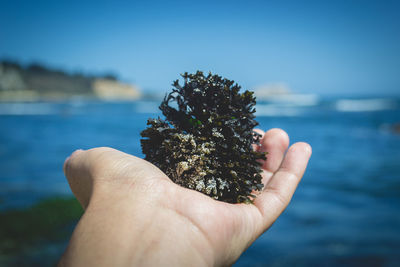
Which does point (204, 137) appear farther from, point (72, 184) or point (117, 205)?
point (72, 184)

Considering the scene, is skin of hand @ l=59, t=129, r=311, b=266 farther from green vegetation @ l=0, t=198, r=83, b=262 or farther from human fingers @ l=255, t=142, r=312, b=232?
green vegetation @ l=0, t=198, r=83, b=262

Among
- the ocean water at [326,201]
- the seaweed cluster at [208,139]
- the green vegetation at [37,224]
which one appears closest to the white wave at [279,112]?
the ocean water at [326,201]

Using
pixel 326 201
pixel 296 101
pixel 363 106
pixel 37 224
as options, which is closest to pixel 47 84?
pixel 296 101

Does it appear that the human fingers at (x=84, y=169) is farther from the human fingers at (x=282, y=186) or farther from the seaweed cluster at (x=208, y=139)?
the human fingers at (x=282, y=186)

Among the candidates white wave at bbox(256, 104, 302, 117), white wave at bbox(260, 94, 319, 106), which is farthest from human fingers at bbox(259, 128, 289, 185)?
white wave at bbox(260, 94, 319, 106)

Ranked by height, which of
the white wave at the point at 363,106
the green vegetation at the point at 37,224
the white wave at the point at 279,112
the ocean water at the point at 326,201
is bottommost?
the green vegetation at the point at 37,224

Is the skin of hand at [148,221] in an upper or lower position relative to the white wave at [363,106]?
lower
